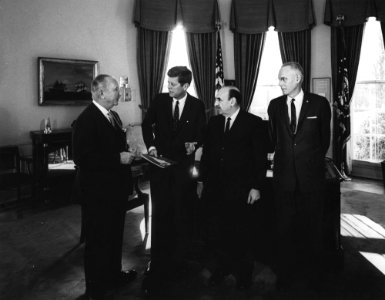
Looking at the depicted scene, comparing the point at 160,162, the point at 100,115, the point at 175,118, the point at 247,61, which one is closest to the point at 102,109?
the point at 100,115

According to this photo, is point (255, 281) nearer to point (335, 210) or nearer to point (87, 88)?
point (335, 210)

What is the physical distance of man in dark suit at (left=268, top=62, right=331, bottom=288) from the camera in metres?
2.81

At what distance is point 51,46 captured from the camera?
6.29 m

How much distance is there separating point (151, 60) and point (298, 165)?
522 centimetres

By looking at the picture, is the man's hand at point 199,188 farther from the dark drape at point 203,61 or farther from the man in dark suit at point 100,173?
the dark drape at point 203,61

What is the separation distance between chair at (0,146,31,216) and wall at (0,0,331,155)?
0.47 m

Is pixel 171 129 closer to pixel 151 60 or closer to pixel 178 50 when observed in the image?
pixel 151 60

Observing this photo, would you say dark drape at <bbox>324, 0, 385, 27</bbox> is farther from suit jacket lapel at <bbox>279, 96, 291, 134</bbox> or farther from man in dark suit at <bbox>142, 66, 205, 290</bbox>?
man in dark suit at <bbox>142, 66, 205, 290</bbox>

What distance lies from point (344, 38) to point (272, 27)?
1452 millimetres

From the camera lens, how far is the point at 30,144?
19.9 ft

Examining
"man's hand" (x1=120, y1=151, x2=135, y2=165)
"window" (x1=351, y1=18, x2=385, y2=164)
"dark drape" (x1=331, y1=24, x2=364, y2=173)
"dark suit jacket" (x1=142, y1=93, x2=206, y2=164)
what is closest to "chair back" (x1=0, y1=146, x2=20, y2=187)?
"dark suit jacket" (x1=142, y1=93, x2=206, y2=164)

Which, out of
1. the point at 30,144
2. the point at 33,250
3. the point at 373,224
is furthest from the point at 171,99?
the point at 30,144

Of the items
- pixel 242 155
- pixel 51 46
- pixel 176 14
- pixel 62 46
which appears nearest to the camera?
pixel 242 155

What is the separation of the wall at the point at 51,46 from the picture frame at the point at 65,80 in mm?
115
